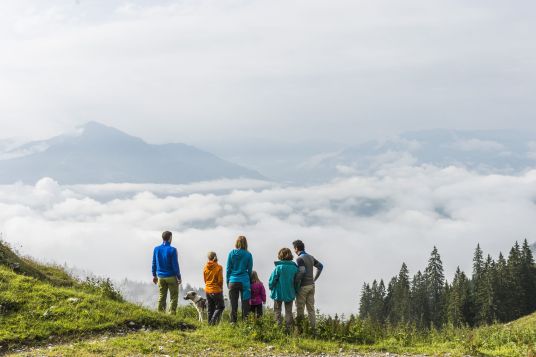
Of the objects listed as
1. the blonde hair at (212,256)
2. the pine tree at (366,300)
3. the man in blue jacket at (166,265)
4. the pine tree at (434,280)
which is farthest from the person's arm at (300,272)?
the pine tree at (366,300)

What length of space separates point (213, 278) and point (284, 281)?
8.14 feet

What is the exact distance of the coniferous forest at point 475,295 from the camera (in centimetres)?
9575

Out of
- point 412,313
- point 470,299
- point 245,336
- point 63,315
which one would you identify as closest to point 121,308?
point 63,315

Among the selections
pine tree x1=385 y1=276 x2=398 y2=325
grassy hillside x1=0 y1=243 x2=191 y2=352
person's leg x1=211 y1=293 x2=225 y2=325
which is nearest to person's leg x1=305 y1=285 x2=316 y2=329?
person's leg x1=211 y1=293 x2=225 y2=325

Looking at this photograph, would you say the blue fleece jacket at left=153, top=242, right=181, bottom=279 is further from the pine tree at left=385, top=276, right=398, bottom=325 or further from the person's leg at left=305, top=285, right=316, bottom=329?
the pine tree at left=385, top=276, right=398, bottom=325

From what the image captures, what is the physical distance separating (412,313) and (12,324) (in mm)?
107087

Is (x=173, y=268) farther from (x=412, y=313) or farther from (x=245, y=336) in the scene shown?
(x=412, y=313)

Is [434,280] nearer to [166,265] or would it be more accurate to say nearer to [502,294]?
[502,294]

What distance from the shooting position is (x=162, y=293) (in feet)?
57.3

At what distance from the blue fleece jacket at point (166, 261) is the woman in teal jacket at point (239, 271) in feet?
7.41

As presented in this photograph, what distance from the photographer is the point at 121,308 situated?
16.1 meters

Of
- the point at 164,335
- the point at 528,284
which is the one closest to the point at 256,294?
the point at 164,335

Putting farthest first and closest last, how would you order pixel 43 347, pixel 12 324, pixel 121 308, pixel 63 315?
pixel 121 308 → pixel 63 315 → pixel 12 324 → pixel 43 347

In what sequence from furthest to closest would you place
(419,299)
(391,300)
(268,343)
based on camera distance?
(391,300) < (419,299) < (268,343)
